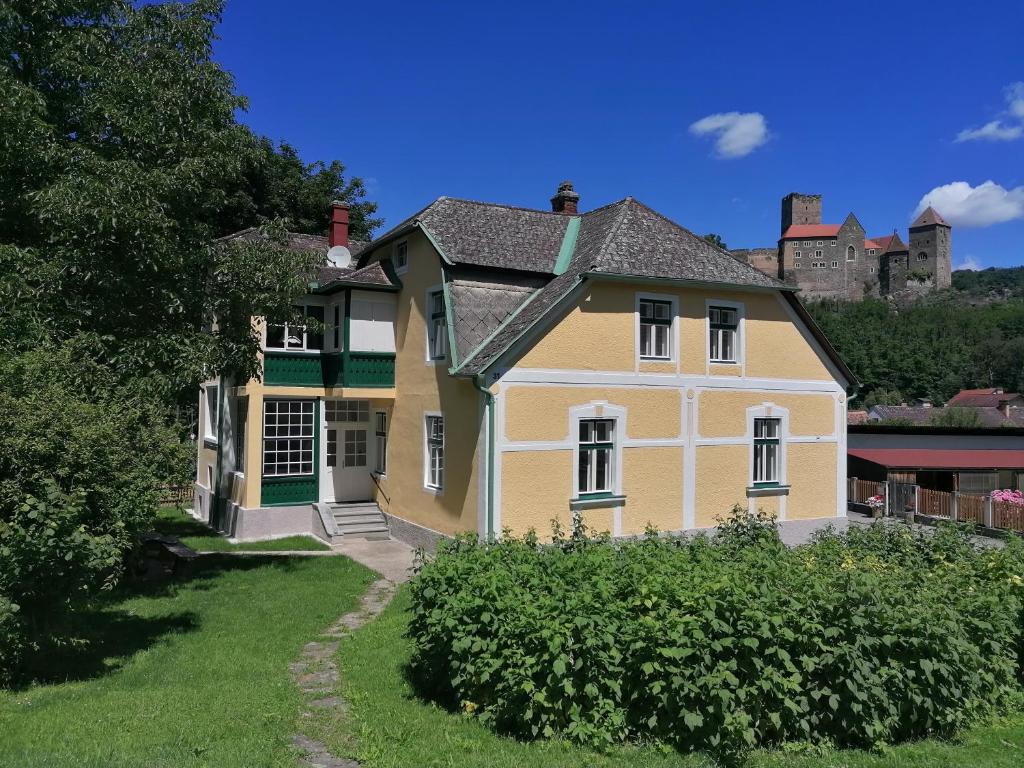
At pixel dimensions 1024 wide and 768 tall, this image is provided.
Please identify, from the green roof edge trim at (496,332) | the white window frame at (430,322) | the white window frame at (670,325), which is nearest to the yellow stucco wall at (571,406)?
the white window frame at (670,325)

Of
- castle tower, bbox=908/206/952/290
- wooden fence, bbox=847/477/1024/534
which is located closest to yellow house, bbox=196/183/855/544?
wooden fence, bbox=847/477/1024/534

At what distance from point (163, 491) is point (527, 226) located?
35.7 ft

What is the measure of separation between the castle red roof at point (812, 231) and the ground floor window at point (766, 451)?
413 feet

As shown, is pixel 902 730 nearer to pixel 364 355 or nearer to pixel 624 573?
pixel 624 573

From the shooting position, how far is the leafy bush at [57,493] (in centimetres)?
719

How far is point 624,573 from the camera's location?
7.21m

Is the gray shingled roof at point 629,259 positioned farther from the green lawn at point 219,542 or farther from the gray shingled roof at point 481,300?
the green lawn at point 219,542

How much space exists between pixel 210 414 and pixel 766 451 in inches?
635

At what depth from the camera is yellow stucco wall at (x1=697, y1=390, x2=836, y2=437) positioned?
16.5 meters

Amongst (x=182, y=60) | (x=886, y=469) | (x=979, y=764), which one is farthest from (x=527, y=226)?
(x=886, y=469)

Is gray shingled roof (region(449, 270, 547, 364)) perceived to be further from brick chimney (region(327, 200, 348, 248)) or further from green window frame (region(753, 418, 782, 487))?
brick chimney (region(327, 200, 348, 248))

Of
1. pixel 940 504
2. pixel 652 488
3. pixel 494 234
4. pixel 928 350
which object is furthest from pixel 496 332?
pixel 928 350

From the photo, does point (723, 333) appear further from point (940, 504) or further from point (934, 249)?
point (934, 249)

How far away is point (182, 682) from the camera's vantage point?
26.4 feet
